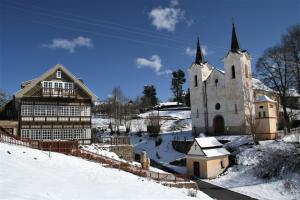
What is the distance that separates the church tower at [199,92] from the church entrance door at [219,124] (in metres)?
1.51

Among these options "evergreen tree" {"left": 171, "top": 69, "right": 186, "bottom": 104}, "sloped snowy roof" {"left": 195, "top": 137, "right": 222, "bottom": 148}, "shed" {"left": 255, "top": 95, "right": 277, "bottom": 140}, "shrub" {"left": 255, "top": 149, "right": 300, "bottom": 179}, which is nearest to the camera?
"shrub" {"left": 255, "top": 149, "right": 300, "bottom": 179}

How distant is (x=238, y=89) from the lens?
43.7 meters

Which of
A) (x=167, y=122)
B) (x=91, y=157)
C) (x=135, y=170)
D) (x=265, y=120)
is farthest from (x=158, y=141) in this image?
(x=91, y=157)

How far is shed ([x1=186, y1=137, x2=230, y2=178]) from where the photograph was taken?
106 feet

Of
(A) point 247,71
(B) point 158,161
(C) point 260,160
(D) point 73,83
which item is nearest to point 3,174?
(D) point 73,83

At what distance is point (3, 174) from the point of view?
14.0 metres

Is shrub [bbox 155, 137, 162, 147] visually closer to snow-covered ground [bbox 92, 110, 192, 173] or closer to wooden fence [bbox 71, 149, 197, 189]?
snow-covered ground [bbox 92, 110, 192, 173]

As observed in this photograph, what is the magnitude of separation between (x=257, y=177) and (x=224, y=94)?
59.6 ft

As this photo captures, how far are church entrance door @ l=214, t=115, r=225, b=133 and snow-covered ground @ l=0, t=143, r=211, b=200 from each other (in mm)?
26261

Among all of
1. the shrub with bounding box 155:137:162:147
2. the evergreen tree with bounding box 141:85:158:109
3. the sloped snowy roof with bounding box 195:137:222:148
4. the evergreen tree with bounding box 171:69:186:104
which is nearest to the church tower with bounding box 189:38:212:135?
the shrub with bounding box 155:137:162:147

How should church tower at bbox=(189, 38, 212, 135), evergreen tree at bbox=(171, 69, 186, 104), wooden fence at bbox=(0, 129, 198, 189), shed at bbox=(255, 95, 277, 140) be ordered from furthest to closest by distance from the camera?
evergreen tree at bbox=(171, 69, 186, 104) < church tower at bbox=(189, 38, 212, 135) < shed at bbox=(255, 95, 277, 140) < wooden fence at bbox=(0, 129, 198, 189)

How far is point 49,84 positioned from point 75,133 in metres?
5.84

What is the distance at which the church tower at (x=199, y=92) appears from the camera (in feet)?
156

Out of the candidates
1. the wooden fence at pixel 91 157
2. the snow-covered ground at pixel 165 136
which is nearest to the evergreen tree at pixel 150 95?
the snow-covered ground at pixel 165 136
